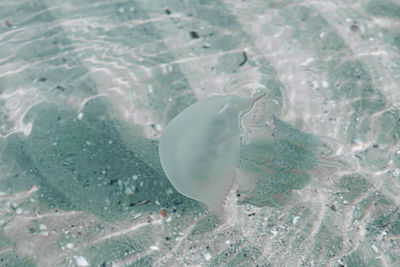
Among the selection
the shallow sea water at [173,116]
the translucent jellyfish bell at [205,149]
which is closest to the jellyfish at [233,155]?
the translucent jellyfish bell at [205,149]

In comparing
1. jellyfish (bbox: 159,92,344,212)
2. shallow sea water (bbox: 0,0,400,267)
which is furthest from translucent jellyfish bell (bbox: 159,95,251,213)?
shallow sea water (bbox: 0,0,400,267)

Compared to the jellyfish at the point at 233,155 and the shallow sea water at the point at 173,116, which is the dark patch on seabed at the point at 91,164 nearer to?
the shallow sea water at the point at 173,116

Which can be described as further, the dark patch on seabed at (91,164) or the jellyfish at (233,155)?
the dark patch on seabed at (91,164)

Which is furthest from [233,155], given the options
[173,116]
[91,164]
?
[91,164]

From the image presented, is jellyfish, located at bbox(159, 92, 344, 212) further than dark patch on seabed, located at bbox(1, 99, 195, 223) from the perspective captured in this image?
No

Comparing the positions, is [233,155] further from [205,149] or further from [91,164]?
[91,164]

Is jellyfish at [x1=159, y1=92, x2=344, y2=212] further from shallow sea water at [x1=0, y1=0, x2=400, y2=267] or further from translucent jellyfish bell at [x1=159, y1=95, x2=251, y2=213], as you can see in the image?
shallow sea water at [x1=0, y1=0, x2=400, y2=267]
